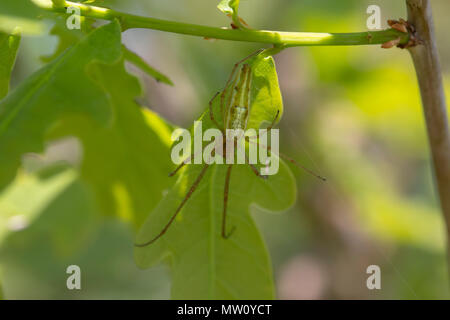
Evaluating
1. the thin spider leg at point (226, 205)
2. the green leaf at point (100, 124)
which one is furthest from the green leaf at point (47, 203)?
the thin spider leg at point (226, 205)

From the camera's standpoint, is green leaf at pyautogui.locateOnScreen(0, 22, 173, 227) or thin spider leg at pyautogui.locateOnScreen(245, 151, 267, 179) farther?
thin spider leg at pyautogui.locateOnScreen(245, 151, 267, 179)

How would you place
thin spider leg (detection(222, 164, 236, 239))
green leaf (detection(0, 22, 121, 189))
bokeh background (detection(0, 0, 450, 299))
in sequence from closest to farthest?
1. green leaf (detection(0, 22, 121, 189))
2. thin spider leg (detection(222, 164, 236, 239))
3. bokeh background (detection(0, 0, 450, 299))

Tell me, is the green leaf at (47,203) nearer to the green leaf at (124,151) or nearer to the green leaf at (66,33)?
the green leaf at (124,151)

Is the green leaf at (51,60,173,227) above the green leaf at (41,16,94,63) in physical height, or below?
below

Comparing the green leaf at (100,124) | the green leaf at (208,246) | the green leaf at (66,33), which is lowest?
the green leaf at (208,246)

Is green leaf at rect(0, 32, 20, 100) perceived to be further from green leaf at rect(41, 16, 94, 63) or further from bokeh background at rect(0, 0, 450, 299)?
bokeh background at rect(0, 0, 450, 299)

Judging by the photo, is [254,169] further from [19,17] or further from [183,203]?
[19,17]

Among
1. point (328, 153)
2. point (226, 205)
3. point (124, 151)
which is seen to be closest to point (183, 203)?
point (226, 205)

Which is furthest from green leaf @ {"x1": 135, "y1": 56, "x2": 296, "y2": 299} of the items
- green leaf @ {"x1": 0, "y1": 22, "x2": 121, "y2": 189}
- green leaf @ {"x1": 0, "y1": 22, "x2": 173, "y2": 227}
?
green leaf @ {"x1": 0, "y1": 22, "x2": 121, "y2": 189}
